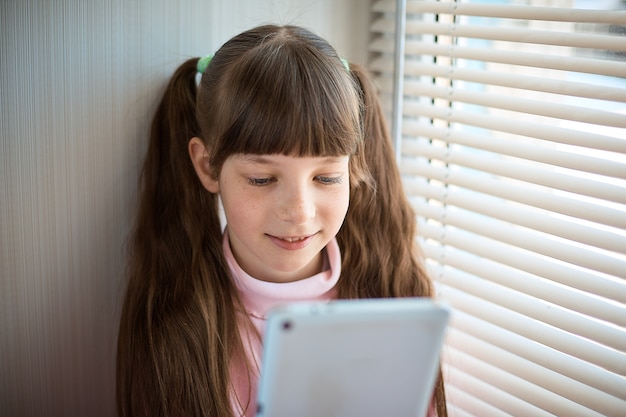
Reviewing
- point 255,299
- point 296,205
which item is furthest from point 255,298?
point 296,205

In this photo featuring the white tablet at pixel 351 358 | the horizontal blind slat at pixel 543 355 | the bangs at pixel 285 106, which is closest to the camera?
the white tablet at pixel 351 358

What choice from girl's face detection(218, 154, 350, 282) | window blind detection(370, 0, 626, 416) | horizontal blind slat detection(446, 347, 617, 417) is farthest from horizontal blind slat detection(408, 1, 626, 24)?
horizontal blind slat detection(446, 347, 617, 417)

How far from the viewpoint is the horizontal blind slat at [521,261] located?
1.09 m

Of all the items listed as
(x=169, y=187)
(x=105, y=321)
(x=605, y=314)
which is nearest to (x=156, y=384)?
(x=105, y=321)

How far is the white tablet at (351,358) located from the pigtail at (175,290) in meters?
0.43

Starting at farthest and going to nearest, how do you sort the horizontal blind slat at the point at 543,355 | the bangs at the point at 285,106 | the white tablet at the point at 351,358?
the horizontal blind slat at the point at 543,355
the bangs at the point at 285,106
the white tablet at the point at 351,358

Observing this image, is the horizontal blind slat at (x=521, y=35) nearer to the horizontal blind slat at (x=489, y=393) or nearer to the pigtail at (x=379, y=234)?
the pigtail at (x=379, y=234)

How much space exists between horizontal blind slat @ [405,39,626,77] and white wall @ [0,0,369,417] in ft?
1.18

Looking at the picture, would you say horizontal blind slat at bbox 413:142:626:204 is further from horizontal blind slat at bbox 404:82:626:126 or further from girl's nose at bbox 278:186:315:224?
girl's nose at bbox 278:186:315:224

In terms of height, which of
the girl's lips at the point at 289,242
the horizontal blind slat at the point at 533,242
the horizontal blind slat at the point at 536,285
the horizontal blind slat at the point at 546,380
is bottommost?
the horizontal blind slat at the point at 546,380

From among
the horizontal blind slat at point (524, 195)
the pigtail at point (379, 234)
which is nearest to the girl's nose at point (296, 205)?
the pigtail at point (379, 234)

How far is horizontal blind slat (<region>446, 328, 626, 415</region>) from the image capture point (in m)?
1.11

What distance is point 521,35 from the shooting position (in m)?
1.17

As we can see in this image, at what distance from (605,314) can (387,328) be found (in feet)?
1.87
